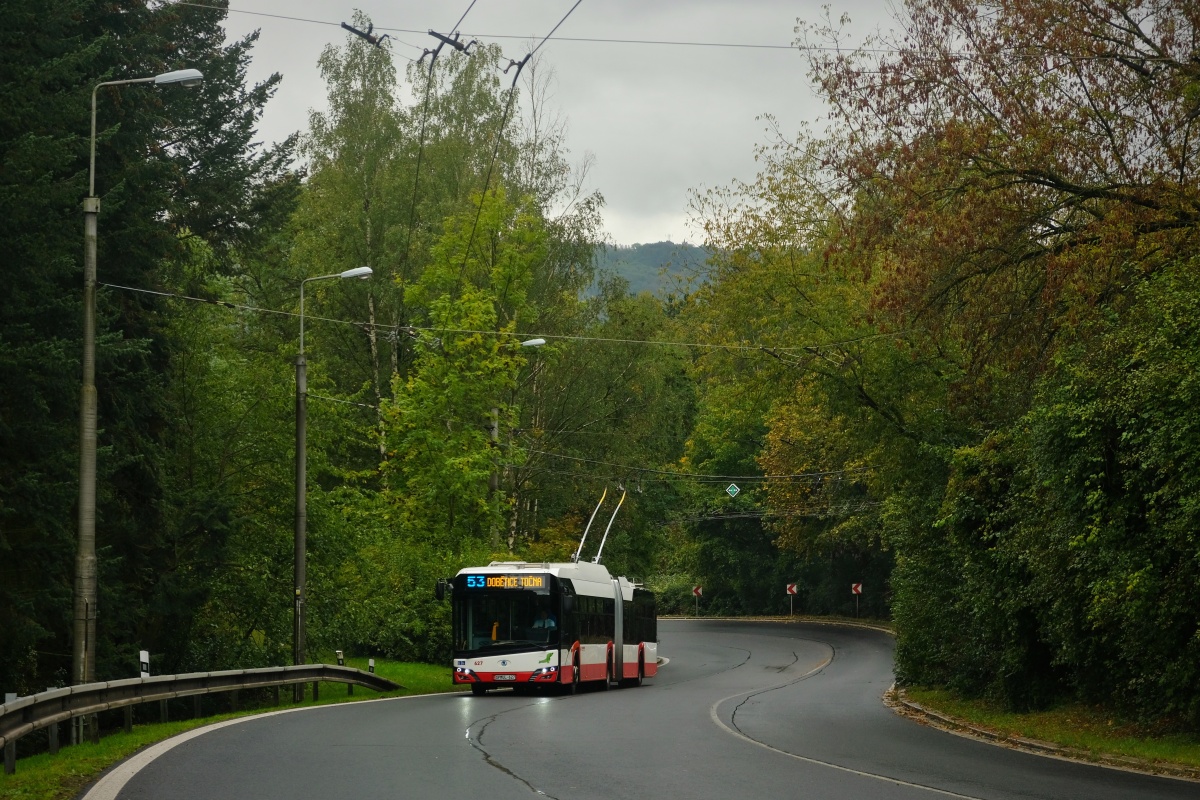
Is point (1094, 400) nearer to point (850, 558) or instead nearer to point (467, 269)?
point (467, 269)

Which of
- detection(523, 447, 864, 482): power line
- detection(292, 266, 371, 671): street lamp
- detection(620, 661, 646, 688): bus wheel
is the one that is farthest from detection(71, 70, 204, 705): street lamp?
detection(523, 447, 864, 482): power line

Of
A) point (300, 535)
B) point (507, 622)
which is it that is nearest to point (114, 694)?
point (300, 535)

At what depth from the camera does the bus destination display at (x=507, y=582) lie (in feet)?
102

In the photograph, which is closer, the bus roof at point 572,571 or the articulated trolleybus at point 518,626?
the articulated trolleybus at point 518,626

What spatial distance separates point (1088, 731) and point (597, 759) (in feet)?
27.0

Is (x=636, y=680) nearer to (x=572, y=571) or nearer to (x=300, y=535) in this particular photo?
(x=572, y=571)

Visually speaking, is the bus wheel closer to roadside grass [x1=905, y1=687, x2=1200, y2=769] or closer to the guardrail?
the guardrail

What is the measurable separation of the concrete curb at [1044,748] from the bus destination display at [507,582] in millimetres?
8165

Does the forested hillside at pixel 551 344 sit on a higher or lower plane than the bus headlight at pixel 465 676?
higher

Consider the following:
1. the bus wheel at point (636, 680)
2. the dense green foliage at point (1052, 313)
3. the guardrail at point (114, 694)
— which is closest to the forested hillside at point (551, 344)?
the dense green foliage at point (1052, 313)

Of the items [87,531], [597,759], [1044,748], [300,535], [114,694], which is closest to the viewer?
[597,759]

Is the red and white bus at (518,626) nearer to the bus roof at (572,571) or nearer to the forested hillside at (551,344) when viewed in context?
the bus roof at (572,571)

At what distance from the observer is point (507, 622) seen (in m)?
30.9

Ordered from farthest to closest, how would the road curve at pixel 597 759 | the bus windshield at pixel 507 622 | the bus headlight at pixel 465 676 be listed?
the bus windshield at pixel 507 622, the bus headlight at pixel 465 676, the road curve at pixel 597 759
